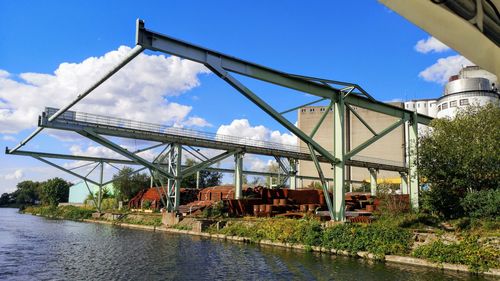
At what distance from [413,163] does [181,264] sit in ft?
54.0

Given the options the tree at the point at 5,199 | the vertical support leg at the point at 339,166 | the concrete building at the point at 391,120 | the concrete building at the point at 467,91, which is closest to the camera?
the vertical support leg at the point at 339,166

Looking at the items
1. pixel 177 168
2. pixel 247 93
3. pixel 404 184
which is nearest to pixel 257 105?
pixel 247 93

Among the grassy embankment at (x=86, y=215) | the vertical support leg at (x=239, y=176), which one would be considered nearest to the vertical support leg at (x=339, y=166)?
the vertical support leg at (x=239, y=176)

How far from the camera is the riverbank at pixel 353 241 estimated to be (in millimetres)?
17156

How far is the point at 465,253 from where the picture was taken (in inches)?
677

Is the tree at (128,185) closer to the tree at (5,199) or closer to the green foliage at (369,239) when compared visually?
the green foliage at (369,239)

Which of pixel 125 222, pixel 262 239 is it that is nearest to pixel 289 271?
pixel 262 239

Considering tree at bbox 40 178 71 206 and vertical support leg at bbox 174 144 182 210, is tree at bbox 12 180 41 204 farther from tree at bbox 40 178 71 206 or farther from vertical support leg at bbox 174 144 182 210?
vertical support leg at bbox 174 144 182 210

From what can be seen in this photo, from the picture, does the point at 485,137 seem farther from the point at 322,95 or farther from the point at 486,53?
the point at 486,53

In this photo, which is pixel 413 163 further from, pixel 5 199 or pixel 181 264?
pixel 5 199

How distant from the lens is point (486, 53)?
11.9ft

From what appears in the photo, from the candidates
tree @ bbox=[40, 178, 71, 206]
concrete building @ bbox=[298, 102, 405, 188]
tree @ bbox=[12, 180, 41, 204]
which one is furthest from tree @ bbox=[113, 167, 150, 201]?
tree @ bbox=[12, 180, 41, 204]

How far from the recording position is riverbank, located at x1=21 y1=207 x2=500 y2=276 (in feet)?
56.3

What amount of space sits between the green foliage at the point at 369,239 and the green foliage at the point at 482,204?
15.2 feet
